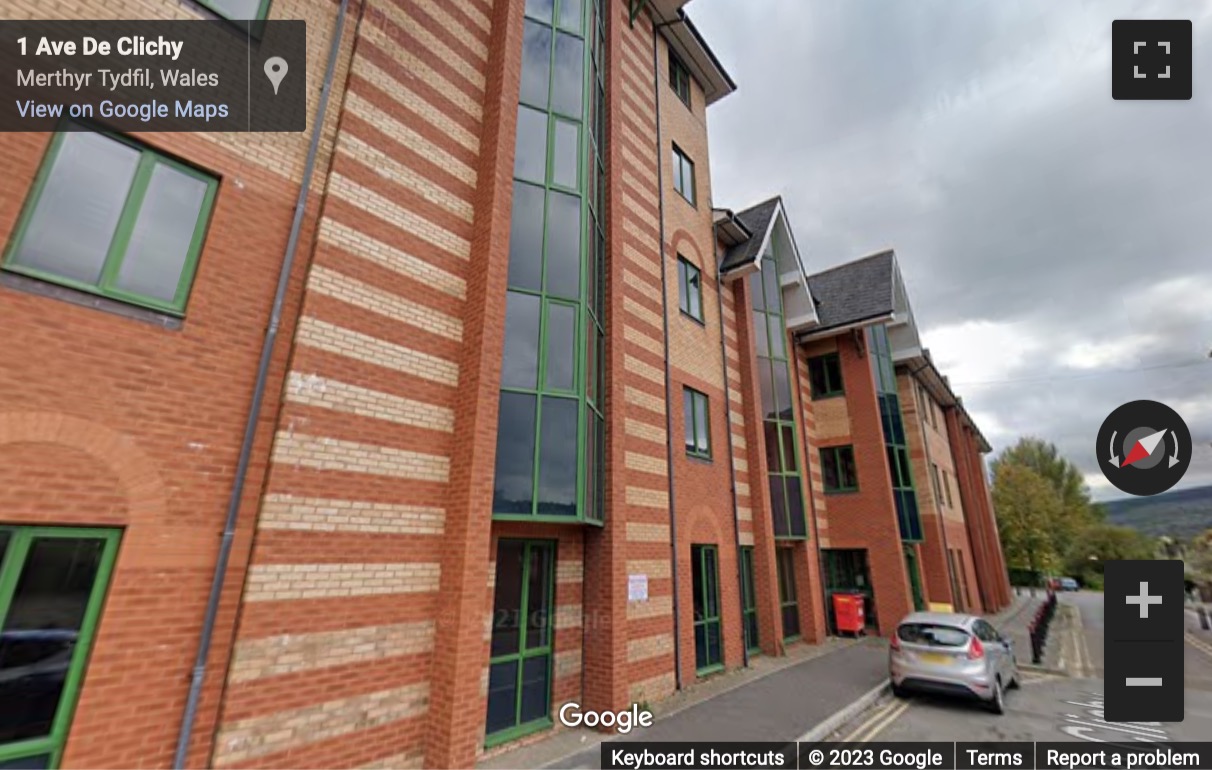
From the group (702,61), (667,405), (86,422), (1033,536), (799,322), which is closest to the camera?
(86,422)

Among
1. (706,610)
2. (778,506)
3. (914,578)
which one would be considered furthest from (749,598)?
(914,578)

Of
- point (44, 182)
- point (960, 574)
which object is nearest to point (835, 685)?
point (44, 182)

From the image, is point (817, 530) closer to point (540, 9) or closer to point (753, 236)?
point (753, 236)

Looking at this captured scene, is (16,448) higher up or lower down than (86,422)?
lower down

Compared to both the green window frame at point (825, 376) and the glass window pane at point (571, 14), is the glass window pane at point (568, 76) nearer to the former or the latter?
the glass window pane at point (571, 14)

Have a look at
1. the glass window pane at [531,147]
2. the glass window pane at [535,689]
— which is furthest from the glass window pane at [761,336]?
the glass window pane at [535,689]

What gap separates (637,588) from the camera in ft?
26.1

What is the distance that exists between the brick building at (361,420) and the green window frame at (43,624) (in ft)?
0.05

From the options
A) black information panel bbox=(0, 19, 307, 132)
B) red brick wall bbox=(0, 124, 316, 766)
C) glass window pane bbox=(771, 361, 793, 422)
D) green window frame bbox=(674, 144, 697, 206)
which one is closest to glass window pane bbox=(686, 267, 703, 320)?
green window frame bbox=(674, 144, 697, 206)

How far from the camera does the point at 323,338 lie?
525 cm

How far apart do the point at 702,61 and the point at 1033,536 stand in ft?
119

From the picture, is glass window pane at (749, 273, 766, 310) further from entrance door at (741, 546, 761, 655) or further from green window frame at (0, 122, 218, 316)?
green window frame at (0, 122, 218, 316)

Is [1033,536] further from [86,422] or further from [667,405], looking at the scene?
[86,422]

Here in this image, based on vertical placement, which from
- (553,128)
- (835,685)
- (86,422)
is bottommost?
(835,685)
